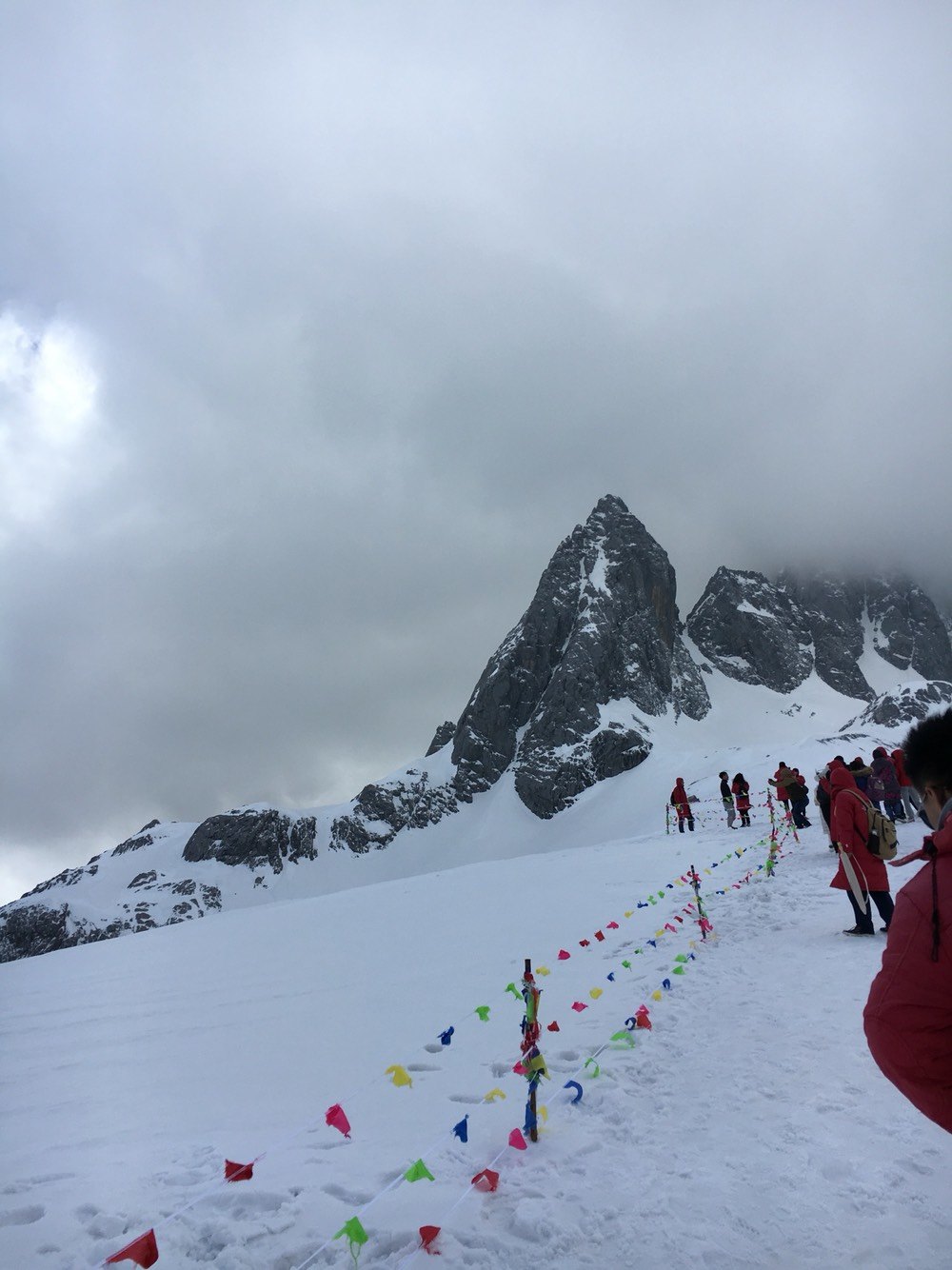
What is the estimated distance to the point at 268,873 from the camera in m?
142

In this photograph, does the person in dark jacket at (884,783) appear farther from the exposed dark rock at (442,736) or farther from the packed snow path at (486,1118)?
the exposed dark rock at (442,736)

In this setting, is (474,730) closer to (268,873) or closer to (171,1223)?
(268,873)

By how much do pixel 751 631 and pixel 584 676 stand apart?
61.6 meters

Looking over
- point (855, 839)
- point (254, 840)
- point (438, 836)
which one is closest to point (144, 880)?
point (254, 840)

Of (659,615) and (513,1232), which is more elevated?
(659,615)

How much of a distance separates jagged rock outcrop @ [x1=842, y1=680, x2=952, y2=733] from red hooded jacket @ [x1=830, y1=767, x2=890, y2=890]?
9021 cm

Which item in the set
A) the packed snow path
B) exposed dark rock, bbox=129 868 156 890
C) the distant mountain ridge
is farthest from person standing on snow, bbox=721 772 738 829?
exposed dark rock, bbox=129 868 156 890

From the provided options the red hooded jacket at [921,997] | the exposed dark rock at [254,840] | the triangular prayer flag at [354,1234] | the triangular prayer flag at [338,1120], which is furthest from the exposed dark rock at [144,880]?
the red hooded jacket at [921,997]

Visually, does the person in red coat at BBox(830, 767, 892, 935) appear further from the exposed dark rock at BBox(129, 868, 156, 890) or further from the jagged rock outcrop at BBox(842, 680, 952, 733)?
the exposed dark rock at BBox(129, 868, 156, 890)

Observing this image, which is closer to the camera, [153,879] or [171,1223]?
[171,1223]

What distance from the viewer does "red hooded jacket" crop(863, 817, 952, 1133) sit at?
7.70ft

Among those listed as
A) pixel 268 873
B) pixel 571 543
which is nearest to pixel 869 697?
pixel 571 543

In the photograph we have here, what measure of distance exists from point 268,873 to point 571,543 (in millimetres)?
98351

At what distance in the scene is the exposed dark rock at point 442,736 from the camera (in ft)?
523
